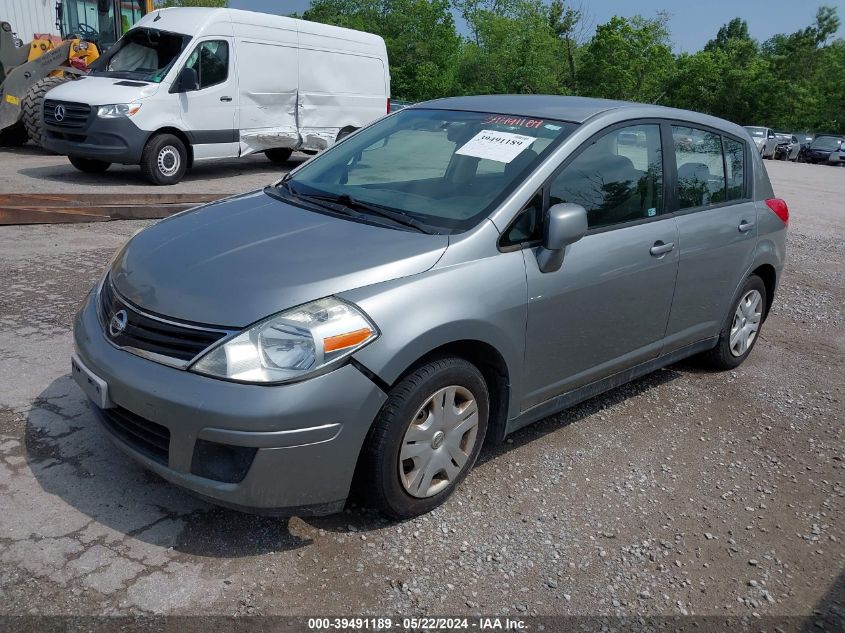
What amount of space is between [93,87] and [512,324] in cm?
954

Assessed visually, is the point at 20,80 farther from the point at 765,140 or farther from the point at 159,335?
the point at 765,140

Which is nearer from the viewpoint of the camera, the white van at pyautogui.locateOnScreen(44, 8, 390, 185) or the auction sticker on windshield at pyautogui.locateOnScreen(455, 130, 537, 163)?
the auction sticker on windshield at pyautogui.locateOnScreen(455, 130, 537, 163)

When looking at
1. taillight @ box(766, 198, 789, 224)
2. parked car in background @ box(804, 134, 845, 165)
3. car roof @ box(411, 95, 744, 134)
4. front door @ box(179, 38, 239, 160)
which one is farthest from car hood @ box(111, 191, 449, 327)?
parked car in background @ box(804, 134, 845, 165)

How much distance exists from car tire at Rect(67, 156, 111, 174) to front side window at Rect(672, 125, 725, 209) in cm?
966

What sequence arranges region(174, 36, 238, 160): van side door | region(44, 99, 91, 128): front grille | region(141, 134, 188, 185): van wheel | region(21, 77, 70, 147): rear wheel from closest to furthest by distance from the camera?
region(44, 99, 91, 128): front grille < region(141, 134, 188, 185): van wheel < region(174, 36, 238, 160): van side door < region(21, 77, 70, 147): rear wheel

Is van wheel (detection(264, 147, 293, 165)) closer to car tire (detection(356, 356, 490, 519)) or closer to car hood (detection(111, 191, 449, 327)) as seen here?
car hood (detection(111, 191, 449, 327))

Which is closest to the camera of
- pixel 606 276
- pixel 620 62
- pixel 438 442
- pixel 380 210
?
pixel 438 442

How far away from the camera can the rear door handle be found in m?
4.05

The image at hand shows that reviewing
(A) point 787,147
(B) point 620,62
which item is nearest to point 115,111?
(A) point 787,147

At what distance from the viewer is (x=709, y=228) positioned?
14.8ft

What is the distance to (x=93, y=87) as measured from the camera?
10711mm

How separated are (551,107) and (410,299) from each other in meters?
1.73

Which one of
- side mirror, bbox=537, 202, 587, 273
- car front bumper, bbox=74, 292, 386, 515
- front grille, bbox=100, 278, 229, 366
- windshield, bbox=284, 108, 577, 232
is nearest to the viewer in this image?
car front bumper, bbox=74, 292, 386, 515

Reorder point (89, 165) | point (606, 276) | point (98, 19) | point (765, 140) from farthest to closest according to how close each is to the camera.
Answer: point (765, 140), point (98, 19), point (89, 165), point (606, 276)
